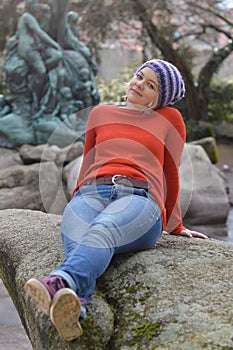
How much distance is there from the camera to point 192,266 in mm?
1931

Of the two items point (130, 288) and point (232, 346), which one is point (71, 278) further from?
point (232, 346)

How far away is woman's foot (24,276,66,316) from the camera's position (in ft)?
4.89

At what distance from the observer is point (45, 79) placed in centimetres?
766

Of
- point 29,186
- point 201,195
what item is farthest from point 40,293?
point 201,195

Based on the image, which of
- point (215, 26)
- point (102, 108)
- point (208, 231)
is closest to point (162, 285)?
point (102, 108)

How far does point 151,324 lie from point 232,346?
0.26 meters

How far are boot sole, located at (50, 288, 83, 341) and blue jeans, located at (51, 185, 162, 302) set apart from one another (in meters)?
Answer: 0.09

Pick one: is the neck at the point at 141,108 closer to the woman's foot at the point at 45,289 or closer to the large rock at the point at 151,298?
the large rock at the point at 151,298

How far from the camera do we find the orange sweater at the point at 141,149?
87.2 inches

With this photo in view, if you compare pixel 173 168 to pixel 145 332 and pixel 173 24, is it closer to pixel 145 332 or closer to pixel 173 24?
pixel 145 332

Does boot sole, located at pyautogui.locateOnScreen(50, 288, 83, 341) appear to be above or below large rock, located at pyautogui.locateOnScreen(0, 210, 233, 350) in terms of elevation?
above

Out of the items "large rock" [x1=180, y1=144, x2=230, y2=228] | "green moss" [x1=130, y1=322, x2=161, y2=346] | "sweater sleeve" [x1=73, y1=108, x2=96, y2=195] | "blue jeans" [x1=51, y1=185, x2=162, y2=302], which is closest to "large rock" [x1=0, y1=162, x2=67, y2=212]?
"large rock" [x1=180, y1=144, x2=230, y2=228]

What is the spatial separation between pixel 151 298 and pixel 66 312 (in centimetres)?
35

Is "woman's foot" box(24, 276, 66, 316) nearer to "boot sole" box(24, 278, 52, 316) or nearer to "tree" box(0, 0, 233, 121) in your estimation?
"boot sole" box(24, 278, 52, 316)
